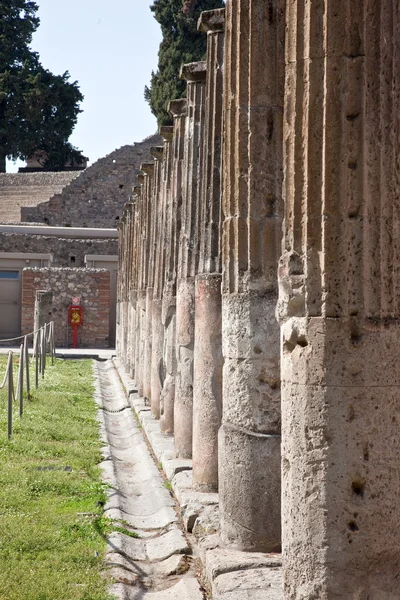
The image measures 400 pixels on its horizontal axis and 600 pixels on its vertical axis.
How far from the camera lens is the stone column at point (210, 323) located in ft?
24.0

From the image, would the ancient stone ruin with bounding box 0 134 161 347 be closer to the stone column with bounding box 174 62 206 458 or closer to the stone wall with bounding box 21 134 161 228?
the stone wall with bounding box 21 134 161 228

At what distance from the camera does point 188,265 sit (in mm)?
9047

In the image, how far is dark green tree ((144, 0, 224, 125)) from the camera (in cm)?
3981

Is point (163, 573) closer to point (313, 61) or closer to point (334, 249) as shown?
point (334, 249)

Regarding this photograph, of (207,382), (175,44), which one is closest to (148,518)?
(207,382)

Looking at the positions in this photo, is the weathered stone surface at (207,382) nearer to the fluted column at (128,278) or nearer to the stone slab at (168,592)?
the stone slab at (168,592)

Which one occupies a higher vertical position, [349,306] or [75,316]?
[75,316]

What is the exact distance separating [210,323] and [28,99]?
4019 centimetres

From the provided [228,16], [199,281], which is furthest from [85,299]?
[228,16]

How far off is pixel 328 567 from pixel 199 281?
3.88 metres

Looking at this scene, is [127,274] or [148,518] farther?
[127,274]

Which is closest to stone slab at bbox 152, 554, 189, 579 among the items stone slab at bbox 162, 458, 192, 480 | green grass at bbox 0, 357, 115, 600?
green grass at bbox 0, 357, 115, 600

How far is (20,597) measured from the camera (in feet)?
16.3

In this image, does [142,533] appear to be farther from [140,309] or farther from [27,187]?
[27,187]
